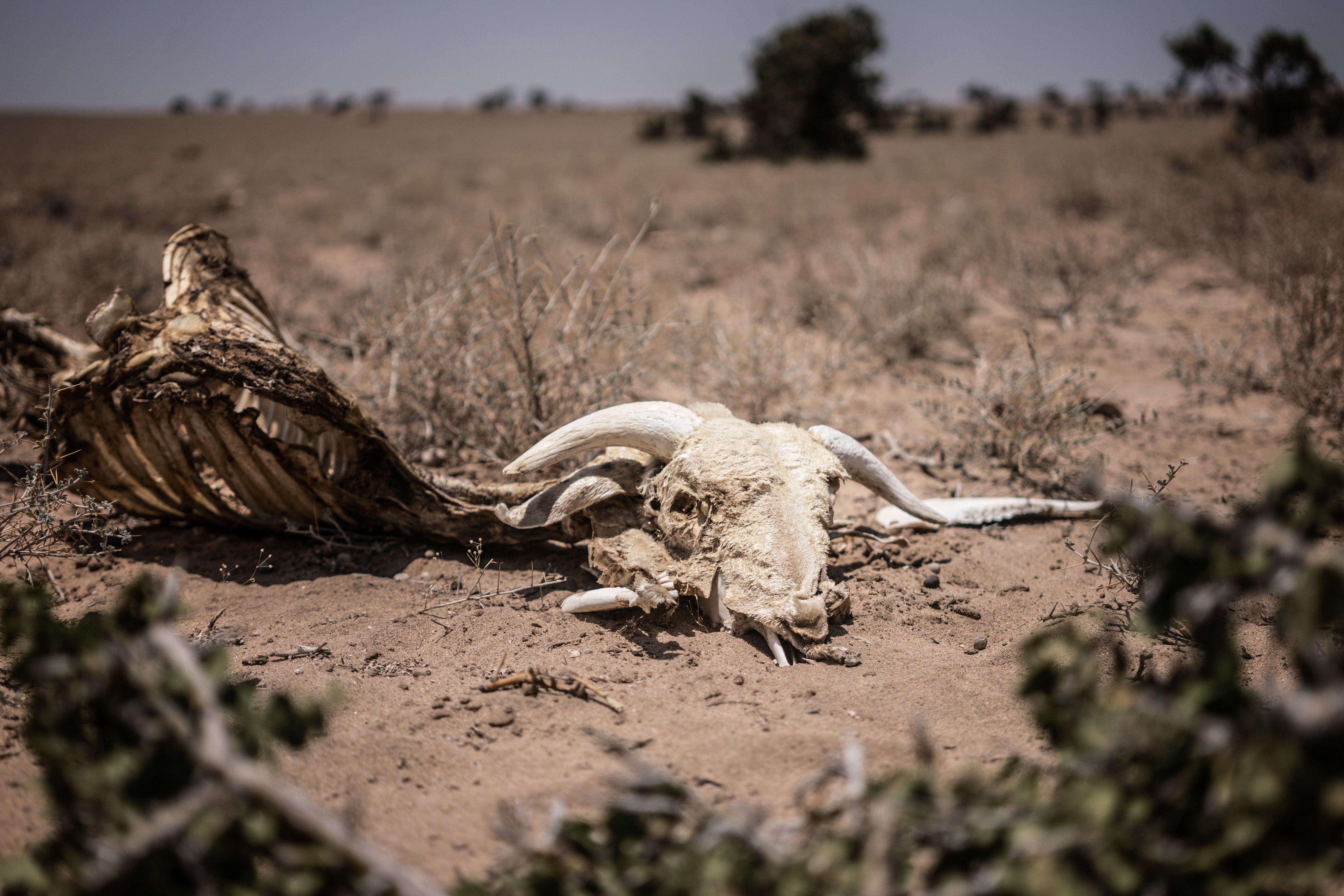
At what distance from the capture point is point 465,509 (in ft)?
12.4

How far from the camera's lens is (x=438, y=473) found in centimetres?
407

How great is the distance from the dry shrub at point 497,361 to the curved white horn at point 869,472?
164 cm

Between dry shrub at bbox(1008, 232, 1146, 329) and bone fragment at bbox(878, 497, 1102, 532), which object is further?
dry shrub at bbox(1008, 232, 1146, 329)

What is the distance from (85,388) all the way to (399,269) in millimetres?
5723

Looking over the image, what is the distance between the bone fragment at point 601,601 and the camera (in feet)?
10.6

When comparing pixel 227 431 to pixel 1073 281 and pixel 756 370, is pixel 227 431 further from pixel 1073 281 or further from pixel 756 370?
pixel 1073 281

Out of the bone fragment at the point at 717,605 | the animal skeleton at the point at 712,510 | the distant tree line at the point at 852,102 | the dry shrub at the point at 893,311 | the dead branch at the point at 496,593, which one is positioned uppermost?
the distant tree line at the point at 852,102

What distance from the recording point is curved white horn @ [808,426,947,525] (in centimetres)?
362

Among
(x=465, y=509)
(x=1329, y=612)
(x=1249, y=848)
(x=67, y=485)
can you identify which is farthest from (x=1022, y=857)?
(x=67, y=485)

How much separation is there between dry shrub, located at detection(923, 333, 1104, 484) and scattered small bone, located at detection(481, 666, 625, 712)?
11.0 feet

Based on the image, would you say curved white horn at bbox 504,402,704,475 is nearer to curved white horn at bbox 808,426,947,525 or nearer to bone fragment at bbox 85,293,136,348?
curved white horn at bbox 808,426,947,525

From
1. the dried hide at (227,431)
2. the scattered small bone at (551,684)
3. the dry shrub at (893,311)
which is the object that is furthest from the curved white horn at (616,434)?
the dry shrub at (893,311)

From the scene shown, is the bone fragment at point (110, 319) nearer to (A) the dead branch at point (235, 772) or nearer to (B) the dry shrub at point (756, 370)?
(A) the dead branch at point (235, 772)

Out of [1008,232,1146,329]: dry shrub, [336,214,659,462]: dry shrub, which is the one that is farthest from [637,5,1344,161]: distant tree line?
[336,214,659,462]: dry shrub
